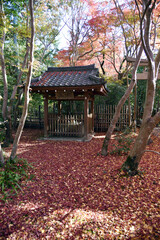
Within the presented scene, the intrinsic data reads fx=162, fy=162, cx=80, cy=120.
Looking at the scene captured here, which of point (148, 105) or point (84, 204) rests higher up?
point (148, 105)

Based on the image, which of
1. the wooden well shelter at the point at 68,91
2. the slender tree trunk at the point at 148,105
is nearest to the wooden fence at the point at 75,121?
the wooden well shelter at the point at 68,91

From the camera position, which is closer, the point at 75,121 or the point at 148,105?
the point at 148,105

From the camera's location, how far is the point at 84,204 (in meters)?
3.06

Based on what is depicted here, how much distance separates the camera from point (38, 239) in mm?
A: 2260

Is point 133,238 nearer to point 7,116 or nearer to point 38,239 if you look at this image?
point 38,239

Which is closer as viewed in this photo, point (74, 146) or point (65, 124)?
point (74, 146)

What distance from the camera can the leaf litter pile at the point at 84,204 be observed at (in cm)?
239

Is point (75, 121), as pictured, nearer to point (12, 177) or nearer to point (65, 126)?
point (65, 126)

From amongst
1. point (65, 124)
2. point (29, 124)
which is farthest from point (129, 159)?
point (29, 124)

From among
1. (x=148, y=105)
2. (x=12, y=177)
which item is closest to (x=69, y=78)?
(x=148, y=105)

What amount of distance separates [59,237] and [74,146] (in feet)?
15.9

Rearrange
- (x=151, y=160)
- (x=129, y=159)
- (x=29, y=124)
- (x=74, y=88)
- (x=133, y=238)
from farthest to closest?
(x=29, y=124) < (x=74, y=88) < (x=151, y=160) < (x=129, y=159) < (x=133, y=238)

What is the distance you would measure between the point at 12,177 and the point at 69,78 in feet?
19.2

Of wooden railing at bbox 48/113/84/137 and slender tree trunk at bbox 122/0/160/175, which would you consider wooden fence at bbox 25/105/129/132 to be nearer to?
wooden railing at bbox 48/113/84/137
